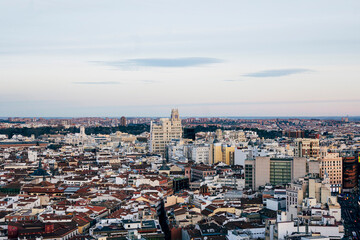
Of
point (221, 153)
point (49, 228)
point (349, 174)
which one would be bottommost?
point (349, 174)

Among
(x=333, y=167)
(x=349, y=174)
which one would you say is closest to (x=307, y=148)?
(x=333, y=167)

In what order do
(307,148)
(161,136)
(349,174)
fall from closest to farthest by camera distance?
(349,174) → (307,148) → (161,136)

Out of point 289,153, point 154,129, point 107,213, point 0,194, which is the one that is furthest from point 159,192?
point 154,129

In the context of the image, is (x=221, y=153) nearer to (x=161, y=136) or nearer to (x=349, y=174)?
(x=349, y=174)

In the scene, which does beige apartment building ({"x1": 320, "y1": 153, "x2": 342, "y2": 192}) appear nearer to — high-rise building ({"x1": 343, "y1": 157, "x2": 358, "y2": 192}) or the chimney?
high-rise building ({"x1": 343, "y1": 157, "x2": 358, "y2": 192})

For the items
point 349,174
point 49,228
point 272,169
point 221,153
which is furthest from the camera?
point 221,153

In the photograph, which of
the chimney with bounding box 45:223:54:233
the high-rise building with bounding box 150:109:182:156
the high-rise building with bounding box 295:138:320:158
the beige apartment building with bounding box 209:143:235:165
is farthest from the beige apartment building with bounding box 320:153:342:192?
the chimney with bounding box 45:223:54:233

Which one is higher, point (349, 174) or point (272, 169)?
point (272, 169)

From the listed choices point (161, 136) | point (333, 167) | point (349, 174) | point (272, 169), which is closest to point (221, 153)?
point (333, 167)

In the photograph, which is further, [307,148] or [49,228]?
[307,148]

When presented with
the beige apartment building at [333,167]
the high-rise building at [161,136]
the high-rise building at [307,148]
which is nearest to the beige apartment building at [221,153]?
the high-rise building at [307,148]
